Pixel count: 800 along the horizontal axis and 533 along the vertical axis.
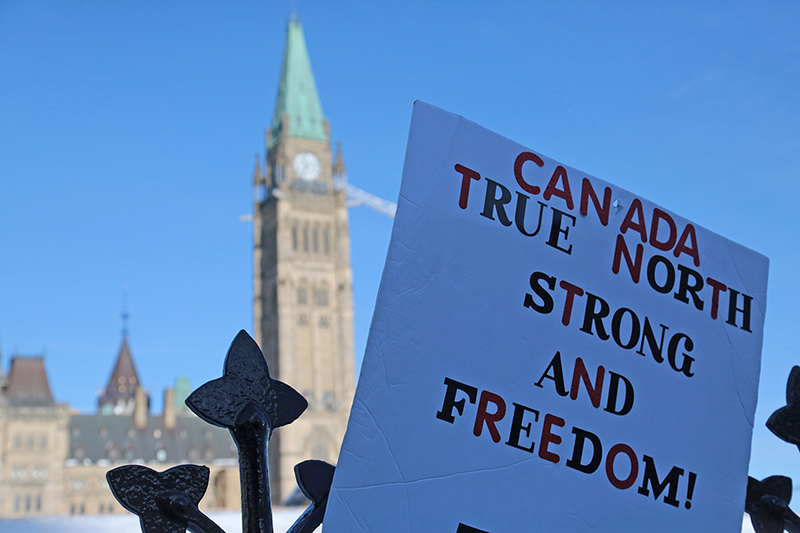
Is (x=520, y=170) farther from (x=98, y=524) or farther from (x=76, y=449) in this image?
(x=76, y=449)

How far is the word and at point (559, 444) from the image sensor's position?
7.32 ft

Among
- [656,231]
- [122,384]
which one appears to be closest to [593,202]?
[656,231]

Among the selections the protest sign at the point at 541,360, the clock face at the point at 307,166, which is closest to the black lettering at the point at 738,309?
the protest sign at the point at 541,360

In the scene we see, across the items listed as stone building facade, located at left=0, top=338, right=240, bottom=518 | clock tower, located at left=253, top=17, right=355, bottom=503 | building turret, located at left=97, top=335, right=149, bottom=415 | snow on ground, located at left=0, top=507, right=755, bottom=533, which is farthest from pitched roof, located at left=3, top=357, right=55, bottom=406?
snow on ground, located at left=0, top=507, right=755, bottom=533

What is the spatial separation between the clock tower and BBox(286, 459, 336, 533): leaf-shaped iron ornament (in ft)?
187

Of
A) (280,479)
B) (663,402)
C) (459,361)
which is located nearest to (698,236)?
(663,402)

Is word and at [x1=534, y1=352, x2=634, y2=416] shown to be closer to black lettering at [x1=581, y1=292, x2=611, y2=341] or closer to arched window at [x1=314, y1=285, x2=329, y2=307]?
black lettering at [x1=581, y1=292, x2=611, y2=341]

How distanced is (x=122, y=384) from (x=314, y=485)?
285 feet

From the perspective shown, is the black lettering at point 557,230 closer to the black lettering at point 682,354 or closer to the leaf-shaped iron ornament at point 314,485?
the black lettering at point 682,354

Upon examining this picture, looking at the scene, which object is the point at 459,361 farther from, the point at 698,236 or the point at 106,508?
the point at 106,508

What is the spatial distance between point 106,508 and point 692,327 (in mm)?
64975

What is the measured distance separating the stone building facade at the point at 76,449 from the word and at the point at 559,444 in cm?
5606

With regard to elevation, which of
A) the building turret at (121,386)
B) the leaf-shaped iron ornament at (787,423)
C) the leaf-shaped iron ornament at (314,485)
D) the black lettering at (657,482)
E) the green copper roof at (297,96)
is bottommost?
the leaf-shaped iron ornament at (314,485)

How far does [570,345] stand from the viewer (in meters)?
2.43
